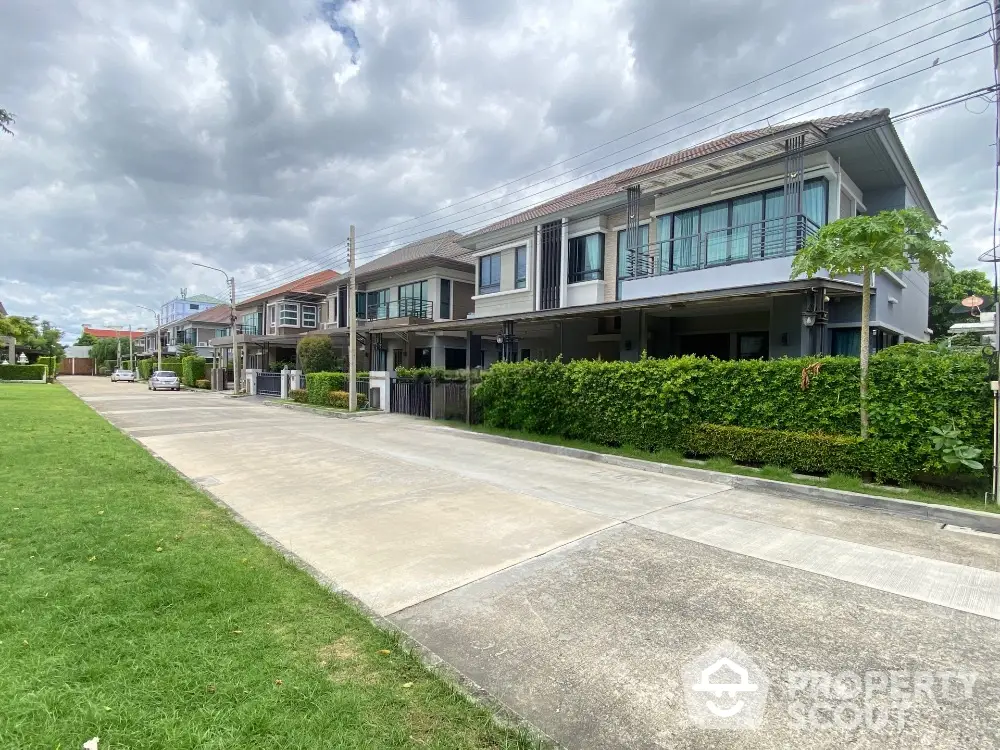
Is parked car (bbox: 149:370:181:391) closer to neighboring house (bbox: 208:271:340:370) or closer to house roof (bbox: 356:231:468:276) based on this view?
neighboring house (bbox: 208:271:340:370)

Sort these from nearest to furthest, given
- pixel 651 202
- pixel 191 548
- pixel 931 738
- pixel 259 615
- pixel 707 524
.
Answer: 1. pixel 931 738
2. pixel 259 615
3. pixel 191 548
4. pixel 707 524
5. pixel 651 202

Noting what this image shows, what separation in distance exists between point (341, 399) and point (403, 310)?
25.2 feet

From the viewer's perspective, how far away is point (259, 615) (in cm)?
353

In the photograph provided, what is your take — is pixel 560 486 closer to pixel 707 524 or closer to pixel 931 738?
pixel 707 524

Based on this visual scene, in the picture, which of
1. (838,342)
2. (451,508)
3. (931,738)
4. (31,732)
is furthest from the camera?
(838,342)

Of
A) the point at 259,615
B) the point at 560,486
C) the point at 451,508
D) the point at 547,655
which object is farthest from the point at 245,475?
the point at 547,655

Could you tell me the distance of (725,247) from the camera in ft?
47.0

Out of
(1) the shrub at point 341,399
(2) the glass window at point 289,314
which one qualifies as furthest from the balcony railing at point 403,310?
(2) the glass window at point 289,314

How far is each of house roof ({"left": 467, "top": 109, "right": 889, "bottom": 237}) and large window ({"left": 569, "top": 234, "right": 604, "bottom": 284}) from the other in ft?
4.19

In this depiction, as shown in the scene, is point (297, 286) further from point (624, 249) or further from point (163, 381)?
point (624, 249)

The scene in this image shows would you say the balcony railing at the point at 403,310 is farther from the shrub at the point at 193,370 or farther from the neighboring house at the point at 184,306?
the neighboring house at the point at 184,306

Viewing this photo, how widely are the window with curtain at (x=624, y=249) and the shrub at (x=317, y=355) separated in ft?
53.7

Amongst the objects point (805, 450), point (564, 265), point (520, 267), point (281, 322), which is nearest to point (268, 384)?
point (281, 322)

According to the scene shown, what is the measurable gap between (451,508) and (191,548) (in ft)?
9.75
